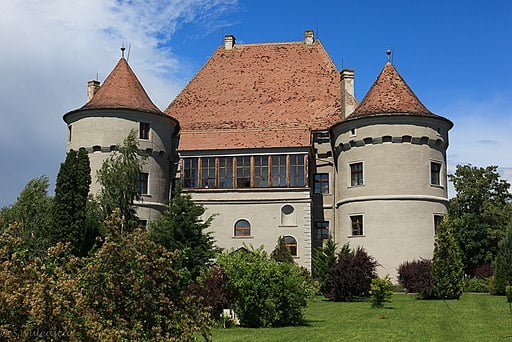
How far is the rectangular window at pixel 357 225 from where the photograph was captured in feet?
131

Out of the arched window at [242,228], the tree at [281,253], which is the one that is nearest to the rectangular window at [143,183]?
the arched window at [242,228]

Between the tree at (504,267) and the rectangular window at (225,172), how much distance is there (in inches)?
624

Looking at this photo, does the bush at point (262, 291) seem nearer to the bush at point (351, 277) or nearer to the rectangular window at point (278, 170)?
the bush at point (351, 277)

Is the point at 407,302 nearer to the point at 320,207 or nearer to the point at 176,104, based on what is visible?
the point at 320,207

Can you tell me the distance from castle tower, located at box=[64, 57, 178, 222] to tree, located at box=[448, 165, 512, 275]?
2064 cm

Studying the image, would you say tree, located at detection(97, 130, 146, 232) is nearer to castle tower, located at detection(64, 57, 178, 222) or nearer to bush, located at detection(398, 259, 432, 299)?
castle tower, located at detection(64, 57, 178, 222)

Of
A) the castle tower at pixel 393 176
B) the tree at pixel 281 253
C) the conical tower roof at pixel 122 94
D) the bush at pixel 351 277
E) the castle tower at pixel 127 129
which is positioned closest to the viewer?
the bush at pixel 351 277

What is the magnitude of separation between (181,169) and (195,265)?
1754cm

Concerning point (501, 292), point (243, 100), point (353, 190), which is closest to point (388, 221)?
point (353, 190)

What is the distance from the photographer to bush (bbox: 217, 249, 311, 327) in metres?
19.4

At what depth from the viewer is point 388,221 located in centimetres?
3881

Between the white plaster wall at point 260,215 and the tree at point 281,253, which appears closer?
the tree at point 281,253

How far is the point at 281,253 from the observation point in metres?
37.2

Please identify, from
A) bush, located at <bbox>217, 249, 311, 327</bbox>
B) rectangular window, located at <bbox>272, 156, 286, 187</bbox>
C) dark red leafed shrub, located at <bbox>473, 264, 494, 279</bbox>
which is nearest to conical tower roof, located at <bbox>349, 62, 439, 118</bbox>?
rectangular window, located at <bbox>272, 156, 286, 187</bbox>
